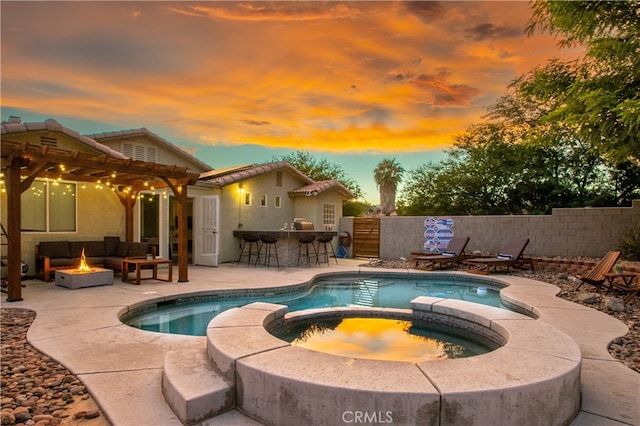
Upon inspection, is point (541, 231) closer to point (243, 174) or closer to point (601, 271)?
point (601, 271)

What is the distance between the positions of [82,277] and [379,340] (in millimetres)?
6379

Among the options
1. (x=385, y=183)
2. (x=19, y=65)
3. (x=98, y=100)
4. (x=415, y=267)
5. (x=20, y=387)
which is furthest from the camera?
(x=385, y=183)

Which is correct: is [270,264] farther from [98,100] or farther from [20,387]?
[20,387]

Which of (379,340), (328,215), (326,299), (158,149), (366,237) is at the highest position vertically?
(158,149)

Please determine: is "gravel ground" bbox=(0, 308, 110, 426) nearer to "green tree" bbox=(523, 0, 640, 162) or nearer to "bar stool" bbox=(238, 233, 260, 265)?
"bar stool" bbox=(238, 233, 260, 265)

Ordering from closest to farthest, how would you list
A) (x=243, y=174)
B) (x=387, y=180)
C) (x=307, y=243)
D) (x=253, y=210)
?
(x=307, y=243) → (x=243, y=174) → (x=253, y=210) → (x=387, y=180)

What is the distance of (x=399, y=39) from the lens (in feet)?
32.0

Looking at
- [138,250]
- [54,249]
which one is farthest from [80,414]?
[54,249]

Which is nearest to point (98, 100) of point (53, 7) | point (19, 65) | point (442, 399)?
point (19, 65)

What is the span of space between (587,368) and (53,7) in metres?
11.3

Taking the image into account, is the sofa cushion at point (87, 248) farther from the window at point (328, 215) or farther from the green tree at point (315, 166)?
the green tree at point (315, 166)

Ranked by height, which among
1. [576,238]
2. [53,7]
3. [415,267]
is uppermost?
[53,7]

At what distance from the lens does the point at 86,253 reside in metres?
9.09

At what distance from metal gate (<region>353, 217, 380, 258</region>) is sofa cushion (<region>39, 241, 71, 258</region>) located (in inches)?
395
